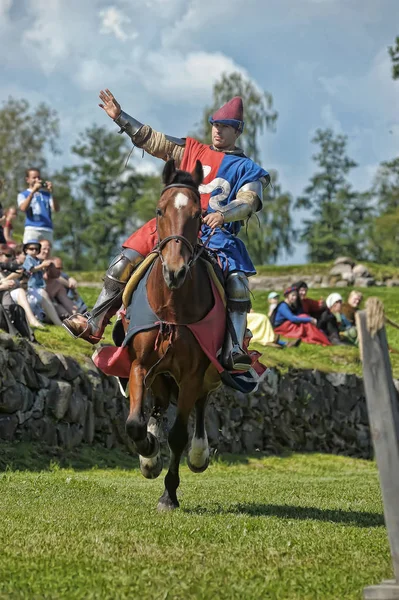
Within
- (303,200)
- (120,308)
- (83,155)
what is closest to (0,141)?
(83,155)

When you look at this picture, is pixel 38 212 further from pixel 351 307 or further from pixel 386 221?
pixel 386 221

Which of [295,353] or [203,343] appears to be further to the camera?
[295,353]

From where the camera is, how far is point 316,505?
393 inches

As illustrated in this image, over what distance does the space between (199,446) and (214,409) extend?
345 inches

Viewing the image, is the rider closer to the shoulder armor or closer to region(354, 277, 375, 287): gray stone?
the shoulder armor

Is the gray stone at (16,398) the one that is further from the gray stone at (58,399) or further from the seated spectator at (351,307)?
the seated spectator at (351,307)

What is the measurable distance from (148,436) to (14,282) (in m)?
6.80

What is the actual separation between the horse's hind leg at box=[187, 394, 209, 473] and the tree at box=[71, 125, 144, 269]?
71.3 metres

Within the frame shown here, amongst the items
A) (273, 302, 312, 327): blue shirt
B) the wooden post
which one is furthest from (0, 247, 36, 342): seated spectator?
the wooden post

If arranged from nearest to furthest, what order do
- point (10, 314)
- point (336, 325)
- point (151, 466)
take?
point (151, 466), point (10, 314), point (336, 325)

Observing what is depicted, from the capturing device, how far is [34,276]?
1683 centimetres

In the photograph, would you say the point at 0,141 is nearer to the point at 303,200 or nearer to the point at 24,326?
the point at 303,200

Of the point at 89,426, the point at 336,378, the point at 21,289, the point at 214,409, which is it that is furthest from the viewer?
the point at 336,378

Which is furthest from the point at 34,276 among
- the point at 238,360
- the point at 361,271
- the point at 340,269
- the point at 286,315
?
the point at 340,269
